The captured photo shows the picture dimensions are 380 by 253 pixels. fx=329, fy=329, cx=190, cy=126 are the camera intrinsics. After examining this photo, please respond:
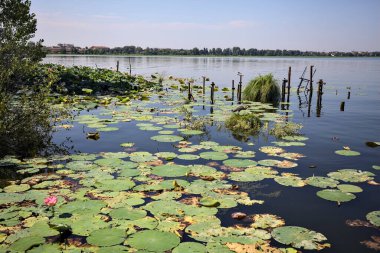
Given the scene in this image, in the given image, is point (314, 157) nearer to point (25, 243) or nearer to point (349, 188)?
point (349, 188)

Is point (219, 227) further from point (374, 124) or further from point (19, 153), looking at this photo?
point (374, 124)

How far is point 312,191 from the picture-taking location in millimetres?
7055

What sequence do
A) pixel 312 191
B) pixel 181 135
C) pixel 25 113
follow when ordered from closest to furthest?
pixel 312 191 → pixel 25 113 → pixel 181 135

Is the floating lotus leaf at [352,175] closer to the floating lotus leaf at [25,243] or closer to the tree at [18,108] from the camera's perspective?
the floating lotus leaf at [25,243]

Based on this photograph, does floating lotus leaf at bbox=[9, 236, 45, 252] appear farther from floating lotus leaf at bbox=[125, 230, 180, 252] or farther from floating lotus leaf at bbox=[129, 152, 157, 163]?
floating lotus leaf at bbox=[129, 152, 157, 163]

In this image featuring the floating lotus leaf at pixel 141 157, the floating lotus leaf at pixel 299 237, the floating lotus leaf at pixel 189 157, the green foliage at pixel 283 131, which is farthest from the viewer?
the green foliage at pixel 283 131

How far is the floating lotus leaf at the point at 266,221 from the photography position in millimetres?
5447

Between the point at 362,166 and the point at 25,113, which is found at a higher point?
the point at 25,113

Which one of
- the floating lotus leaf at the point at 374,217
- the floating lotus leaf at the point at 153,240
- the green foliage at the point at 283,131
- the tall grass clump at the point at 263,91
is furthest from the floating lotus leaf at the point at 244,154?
the tall grass clump at the point at 263,91

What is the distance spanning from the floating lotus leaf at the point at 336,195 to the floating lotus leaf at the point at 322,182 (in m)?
0.33

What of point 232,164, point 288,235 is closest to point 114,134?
point 232,164

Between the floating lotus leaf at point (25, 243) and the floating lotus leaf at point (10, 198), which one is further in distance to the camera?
the floating lotus leaf at point (10, 198)

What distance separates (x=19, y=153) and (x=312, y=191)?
7739 millimetres

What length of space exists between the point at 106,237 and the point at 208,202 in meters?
2.00
